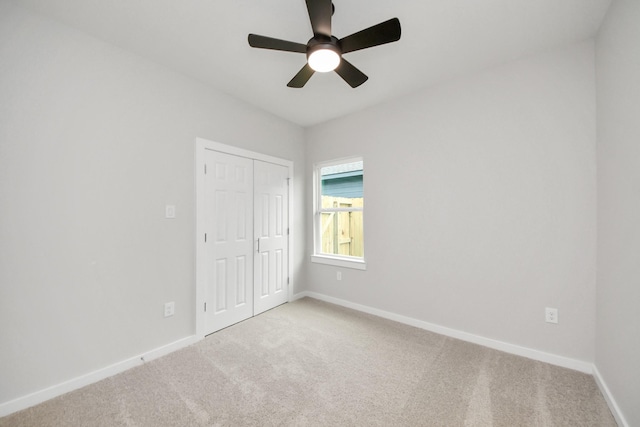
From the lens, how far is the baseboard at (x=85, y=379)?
5.26ft

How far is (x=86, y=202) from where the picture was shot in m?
1.91

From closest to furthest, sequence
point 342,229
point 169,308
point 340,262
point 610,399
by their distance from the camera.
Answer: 1. point 610,399
2. point 169,308
3. point 340,262
4. point 342,229

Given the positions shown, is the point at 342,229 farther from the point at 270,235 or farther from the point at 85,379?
the point at 85,379

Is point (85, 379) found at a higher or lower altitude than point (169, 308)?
lower

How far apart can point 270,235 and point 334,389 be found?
78.4 inches

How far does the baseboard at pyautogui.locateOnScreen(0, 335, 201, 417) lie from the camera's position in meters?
1.60

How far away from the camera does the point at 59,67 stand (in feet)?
5.91

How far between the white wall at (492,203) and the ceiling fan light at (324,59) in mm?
1525

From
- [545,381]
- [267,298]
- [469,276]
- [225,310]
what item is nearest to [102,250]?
[225,310]

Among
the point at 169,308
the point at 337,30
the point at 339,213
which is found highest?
the point at 337,30

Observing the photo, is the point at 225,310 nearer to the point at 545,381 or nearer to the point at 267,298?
the point at 267,298

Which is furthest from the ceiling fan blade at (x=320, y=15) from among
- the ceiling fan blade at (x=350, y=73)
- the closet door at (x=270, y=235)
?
the closet door at (x=270, y=235)

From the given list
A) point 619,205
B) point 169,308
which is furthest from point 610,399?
point 169,308

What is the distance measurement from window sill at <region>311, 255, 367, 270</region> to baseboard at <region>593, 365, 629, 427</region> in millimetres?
2073
